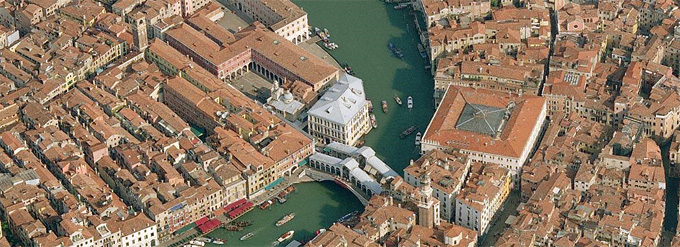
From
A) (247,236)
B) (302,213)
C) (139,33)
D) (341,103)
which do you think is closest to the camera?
(247,236)

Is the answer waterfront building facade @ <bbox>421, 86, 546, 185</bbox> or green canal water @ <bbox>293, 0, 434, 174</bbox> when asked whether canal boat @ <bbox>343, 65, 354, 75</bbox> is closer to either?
green canal water @ <bbox>293, 0, 434, 174</bbox>

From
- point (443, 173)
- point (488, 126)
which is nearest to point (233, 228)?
point (443, 173)

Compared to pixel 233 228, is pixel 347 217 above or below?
below

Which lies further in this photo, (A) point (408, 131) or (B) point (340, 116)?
(A) point (408, 131)

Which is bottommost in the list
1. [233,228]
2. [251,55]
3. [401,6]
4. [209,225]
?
[401,6]

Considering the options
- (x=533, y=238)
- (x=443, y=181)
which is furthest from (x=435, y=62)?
(x=533, y=238)

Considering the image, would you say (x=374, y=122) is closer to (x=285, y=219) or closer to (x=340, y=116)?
(x=340, y=116)
